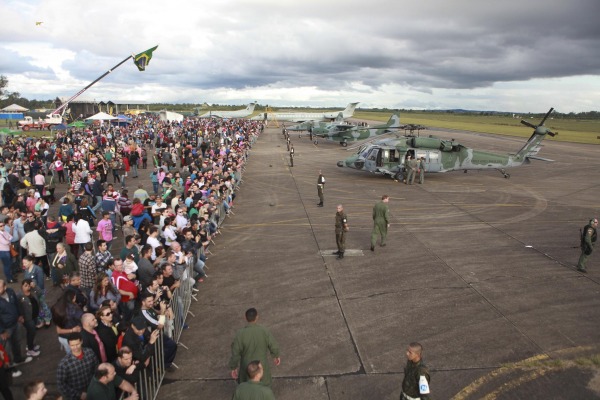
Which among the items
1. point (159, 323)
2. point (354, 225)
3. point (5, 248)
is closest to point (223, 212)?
point (354, 225)

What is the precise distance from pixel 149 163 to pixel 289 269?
24.0 m

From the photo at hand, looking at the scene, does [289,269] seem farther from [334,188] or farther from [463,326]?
[334,188]

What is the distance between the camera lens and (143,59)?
80.7 feet

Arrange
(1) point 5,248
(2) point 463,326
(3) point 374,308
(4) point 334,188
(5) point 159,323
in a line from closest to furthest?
(5) point 159,323, (2) point 463,326, (3) point 374,308, (1) point 5,248, (4) point 334,188

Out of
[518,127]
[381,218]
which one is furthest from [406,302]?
[518,127]

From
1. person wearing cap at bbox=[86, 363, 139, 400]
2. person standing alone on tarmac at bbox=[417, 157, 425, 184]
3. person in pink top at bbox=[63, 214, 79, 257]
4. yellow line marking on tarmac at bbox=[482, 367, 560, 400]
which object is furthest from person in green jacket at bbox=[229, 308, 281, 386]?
person standing alone on tarmac at bbox=[417, 157, 425, 184]

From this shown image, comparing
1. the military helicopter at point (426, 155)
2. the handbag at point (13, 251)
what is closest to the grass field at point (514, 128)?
the military helicopter at point (426, 155)

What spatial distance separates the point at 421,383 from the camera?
422 centimetres

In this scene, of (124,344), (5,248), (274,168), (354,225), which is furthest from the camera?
(274,168)

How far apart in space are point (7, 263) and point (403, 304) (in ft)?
30.3

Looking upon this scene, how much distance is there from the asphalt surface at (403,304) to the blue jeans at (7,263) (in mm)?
2814

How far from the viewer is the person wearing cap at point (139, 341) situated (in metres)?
4.92

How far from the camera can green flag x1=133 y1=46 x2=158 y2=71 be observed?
24.1 metres

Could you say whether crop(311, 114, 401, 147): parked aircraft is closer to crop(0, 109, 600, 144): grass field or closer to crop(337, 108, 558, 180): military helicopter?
crop(337, 108, 558, 180): military helicopter
